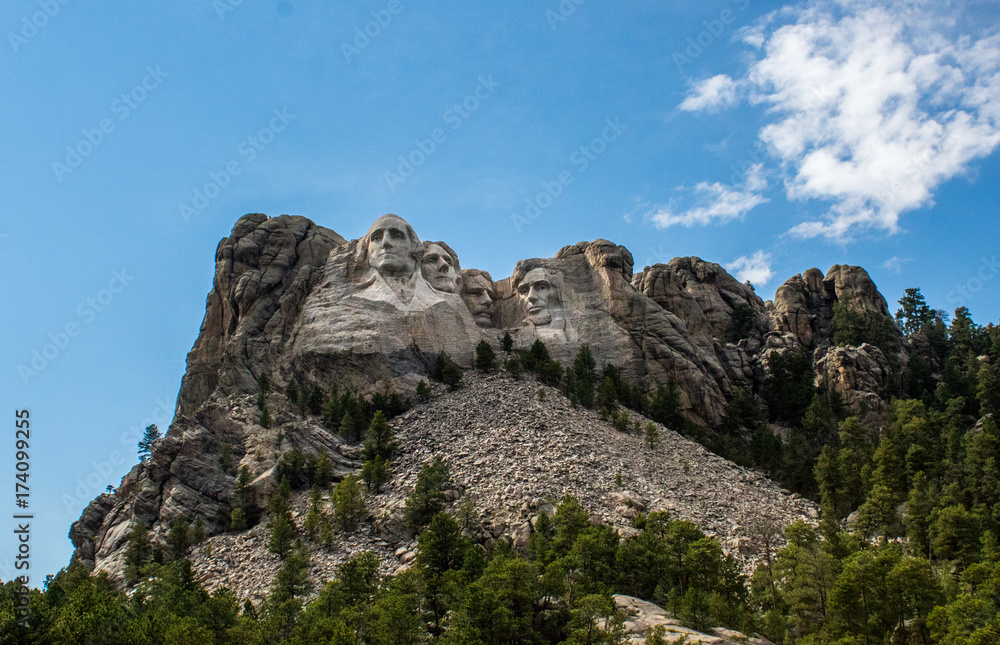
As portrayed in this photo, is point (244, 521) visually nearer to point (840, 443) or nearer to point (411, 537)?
point (411, 537)

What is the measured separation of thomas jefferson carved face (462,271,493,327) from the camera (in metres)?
103

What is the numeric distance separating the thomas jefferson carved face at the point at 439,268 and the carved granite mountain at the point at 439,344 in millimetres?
164

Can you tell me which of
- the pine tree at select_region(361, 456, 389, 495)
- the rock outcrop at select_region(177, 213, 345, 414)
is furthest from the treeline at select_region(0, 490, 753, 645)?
the rock outcrop at select_region(177, 213, 345, 414)

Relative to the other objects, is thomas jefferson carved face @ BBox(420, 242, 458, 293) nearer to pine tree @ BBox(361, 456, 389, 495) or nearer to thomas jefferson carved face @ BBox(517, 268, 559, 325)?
thomas jefferson carved face @ BBox(517, 268, 559, 325)

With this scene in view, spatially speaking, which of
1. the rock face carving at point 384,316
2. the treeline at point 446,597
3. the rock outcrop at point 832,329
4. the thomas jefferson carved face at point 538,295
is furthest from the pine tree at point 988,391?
the rock face carving at point 384,316

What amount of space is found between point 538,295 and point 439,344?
16.0 m

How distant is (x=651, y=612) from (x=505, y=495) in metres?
16.7

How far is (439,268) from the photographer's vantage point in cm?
9912

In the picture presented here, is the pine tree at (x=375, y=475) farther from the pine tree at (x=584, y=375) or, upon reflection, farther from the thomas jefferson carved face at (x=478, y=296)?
the thomas jefferson carved face at (x=478, y=296)

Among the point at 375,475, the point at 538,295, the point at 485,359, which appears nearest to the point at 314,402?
the point at 375,475

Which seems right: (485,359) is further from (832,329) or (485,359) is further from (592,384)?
(832,329)

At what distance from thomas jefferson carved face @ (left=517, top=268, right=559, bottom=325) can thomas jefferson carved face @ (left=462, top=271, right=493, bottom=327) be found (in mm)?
3587

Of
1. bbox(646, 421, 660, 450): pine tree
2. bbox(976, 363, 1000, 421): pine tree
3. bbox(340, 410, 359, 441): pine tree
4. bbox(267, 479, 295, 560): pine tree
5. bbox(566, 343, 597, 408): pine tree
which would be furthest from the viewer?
bbox(566, 343, 597, 408): pine tree

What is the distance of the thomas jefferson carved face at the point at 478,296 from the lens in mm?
103062
